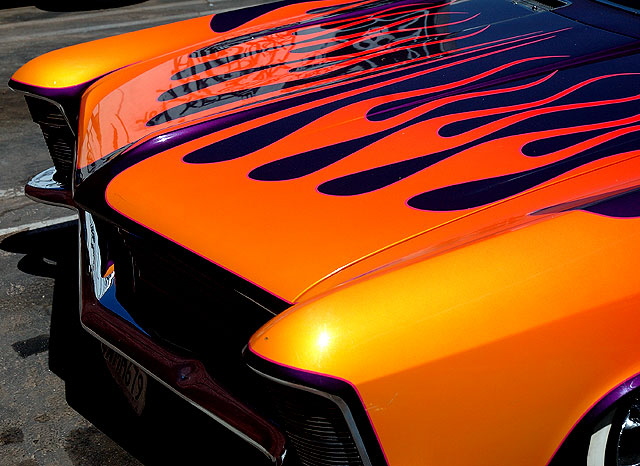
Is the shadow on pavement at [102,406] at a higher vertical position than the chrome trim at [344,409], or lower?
lower

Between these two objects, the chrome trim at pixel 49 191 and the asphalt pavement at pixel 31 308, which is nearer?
the asphalt pavement at pixel 31 308

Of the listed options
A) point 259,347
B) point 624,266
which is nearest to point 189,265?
point 259,347

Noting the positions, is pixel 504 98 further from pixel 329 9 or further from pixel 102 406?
pixel 102 406

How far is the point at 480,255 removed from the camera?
1817mm

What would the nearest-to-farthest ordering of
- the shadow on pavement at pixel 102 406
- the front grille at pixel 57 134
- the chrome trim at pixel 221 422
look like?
the chrome trim at pixel 221 422 < the shadow on pavement at pixel 102 406 < the front grille at pixel 57 134

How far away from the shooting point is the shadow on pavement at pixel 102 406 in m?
2.30

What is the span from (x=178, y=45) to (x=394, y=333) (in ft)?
7.24

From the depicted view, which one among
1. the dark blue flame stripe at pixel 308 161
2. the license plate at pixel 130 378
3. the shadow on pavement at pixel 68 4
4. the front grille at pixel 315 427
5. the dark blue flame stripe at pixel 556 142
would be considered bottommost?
the shadow on pavement at pixel 68 4

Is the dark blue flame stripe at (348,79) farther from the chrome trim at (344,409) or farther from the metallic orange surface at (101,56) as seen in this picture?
the chrome trim at (344,409)

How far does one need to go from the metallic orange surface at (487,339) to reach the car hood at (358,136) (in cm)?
12

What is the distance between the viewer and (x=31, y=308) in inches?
138

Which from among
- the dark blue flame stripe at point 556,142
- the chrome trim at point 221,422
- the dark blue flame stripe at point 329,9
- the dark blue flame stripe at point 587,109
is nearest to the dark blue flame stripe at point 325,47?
the dark blue flame stripe at point 329,9

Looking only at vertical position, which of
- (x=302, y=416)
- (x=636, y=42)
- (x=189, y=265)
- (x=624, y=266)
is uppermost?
(x=636, y=42)

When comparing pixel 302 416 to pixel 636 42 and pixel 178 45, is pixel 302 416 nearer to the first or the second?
pixel 636 42
